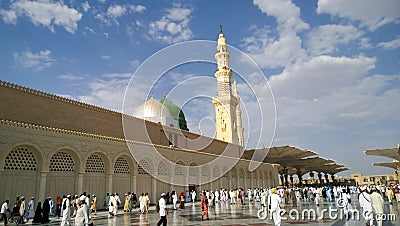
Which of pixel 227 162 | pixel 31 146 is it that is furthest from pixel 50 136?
pixel 227 162

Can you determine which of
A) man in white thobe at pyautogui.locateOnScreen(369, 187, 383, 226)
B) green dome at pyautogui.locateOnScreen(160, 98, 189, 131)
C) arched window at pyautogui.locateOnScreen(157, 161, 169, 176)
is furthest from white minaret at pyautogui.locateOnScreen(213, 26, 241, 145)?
man in white thobe at pyautogui.locateOnScreen(369, 187, 383, 226)

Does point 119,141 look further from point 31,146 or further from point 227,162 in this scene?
point 227,162

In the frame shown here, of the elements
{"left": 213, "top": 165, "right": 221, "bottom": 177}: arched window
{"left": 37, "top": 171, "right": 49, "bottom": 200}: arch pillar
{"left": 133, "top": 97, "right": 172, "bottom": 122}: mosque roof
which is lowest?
{"left": 37, "top": 171, "right": 49, "bottom": 200}: arch pillar

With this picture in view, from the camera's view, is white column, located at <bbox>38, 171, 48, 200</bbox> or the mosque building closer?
the mosque building

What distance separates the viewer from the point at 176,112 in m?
32.5

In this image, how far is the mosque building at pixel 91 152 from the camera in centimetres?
1343

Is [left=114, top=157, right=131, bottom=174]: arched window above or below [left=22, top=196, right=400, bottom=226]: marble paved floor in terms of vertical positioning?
above

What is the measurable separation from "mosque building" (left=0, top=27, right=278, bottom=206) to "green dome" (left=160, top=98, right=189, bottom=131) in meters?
0.44

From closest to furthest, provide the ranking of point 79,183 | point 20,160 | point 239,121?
1. point 20,160
2. point 79,183
3. point 239,121

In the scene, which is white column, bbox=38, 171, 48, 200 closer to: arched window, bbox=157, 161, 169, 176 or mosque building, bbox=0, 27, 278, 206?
mosque building, bbox=0, 27, 278, 206

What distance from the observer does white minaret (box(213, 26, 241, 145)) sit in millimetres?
40938

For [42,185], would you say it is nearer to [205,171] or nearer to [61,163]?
[61,163]

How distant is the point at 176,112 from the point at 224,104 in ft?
34.0

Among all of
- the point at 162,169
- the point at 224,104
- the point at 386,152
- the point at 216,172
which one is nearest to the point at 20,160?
the point at 162,169
